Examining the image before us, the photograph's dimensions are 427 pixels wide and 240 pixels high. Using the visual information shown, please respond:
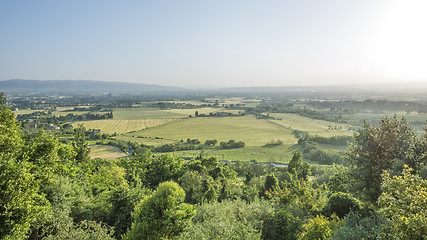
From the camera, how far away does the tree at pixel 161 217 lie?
11914 millimetres

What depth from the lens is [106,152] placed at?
204ft

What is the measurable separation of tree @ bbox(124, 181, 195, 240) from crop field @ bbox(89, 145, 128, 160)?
4919 centimetres

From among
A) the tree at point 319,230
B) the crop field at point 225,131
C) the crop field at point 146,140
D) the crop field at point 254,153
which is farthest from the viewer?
the crop field at point 225,131

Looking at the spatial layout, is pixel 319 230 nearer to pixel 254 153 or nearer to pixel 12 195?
pixel 12 195

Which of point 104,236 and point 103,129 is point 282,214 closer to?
point 104,236

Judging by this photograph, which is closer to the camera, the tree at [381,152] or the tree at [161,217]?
the tree at [161,217]

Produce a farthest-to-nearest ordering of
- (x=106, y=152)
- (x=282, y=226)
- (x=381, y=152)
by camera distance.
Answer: (x=106, y=152)
(x=381, y=152)
(x=282, y=226)

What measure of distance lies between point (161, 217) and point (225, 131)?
83.4 meters

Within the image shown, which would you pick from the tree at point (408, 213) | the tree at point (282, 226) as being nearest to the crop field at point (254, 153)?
the tree at point (282, 226)

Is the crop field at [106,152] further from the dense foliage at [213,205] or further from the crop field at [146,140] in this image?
the dense foliage at [213,205]

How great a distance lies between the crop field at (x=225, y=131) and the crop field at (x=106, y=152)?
780 inches

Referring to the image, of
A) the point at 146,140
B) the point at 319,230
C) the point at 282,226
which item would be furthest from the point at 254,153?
the point at 319,230

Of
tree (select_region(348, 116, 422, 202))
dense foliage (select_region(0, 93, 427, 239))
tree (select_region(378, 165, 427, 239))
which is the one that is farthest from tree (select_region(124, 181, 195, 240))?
tree (select_region(348, 116, 422, 202))

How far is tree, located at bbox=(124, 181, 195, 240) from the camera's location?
11914 millimetres
